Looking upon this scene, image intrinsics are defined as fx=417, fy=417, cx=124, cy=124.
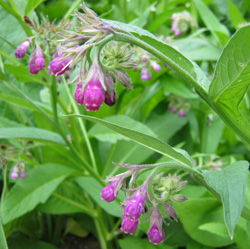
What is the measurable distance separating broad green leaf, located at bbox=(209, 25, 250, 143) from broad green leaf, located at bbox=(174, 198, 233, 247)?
51 cm

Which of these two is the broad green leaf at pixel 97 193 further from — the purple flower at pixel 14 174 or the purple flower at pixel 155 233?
the purple flower at pixel 155 233

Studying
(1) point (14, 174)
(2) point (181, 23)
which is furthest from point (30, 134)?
(2) point (181, 23)

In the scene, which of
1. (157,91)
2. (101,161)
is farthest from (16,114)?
(157,91)

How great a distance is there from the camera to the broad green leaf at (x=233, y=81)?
3.07 ft

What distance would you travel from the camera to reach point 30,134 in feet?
5.14

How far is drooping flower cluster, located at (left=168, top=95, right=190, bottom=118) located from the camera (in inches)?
85.3

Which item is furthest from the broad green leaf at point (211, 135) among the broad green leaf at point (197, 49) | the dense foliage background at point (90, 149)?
the broad green leaf at point (197, 49)

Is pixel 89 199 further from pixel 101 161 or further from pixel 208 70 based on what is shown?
pixel 208 70

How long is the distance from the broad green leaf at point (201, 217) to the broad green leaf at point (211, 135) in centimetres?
52

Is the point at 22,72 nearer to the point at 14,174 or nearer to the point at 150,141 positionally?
the point at 14,174

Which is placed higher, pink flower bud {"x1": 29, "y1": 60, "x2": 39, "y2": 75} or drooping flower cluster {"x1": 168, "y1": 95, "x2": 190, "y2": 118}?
pink flower bud {"x1": 29, "y1": 60, "x2": 39, "y2": 75}

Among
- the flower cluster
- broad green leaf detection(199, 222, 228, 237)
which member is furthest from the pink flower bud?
the flower cluster

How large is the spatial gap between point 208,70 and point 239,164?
1.70 metres

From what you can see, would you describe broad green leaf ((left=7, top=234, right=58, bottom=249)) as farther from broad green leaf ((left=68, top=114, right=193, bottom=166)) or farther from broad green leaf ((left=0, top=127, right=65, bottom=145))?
broad green leaf ((left=68, top=114, right=193, bottom=166))
